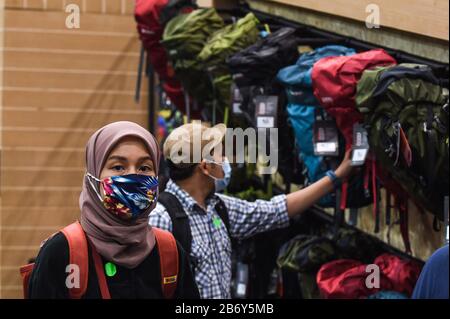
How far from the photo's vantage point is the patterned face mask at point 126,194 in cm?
351

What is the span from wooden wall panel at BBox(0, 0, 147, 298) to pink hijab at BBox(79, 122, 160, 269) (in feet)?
19.3

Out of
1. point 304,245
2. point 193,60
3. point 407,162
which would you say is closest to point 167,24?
point 193,60

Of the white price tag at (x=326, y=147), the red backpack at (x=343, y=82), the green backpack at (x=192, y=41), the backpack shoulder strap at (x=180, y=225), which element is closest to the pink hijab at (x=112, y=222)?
the backpack shoulder strap at (x=180, y=225)

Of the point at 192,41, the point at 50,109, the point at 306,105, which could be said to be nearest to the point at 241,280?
the point at 192,41

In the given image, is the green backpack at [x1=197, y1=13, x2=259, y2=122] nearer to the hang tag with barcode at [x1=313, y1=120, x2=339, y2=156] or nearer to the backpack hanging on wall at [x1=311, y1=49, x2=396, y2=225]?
the hang tag with barcode at [x1=313, y1=120, x2=339, y2=156]

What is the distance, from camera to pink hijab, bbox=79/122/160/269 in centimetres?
347

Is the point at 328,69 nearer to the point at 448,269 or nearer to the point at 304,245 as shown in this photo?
the point at 304,245

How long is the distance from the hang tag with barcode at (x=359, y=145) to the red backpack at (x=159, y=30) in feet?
10.3

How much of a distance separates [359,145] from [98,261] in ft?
6.32

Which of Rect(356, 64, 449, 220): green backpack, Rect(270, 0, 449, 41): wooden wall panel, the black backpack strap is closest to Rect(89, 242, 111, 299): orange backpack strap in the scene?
the black backpack strap

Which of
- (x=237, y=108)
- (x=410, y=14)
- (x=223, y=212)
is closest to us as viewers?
(x=223, y=212)

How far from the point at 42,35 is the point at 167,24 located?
1.92 meters

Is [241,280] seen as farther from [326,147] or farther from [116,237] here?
[116,237]

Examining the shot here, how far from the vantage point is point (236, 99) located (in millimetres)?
6387
